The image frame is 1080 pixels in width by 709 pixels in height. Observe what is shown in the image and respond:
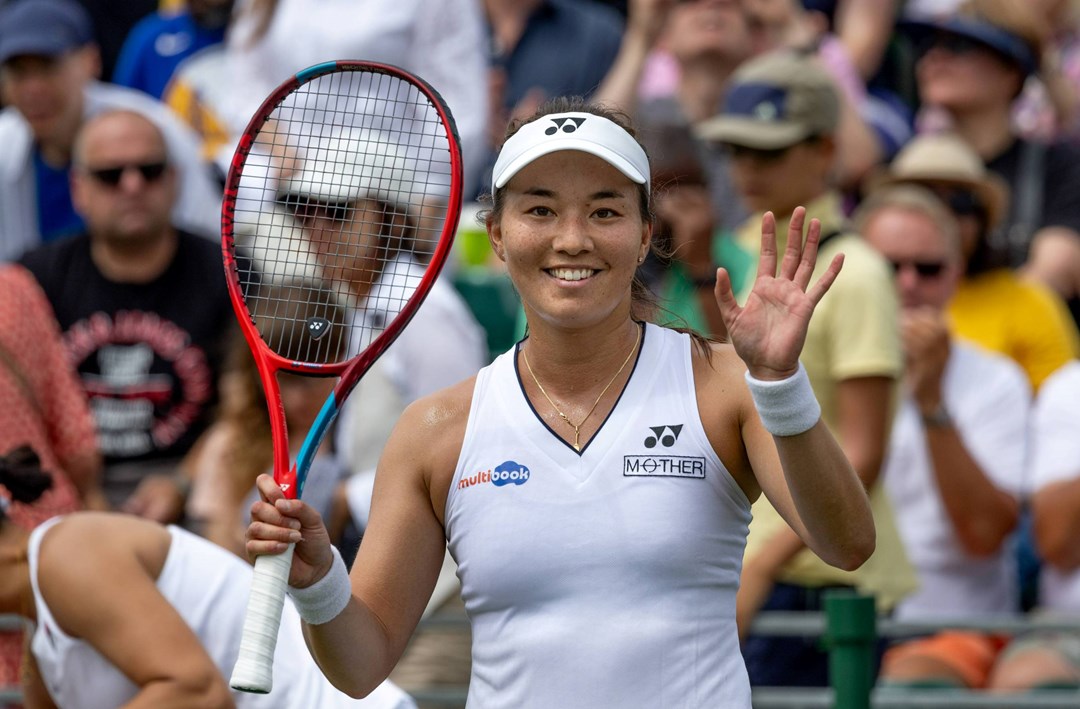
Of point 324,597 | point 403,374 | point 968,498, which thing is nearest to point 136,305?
point 403,374

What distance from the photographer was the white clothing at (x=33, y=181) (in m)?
6.80

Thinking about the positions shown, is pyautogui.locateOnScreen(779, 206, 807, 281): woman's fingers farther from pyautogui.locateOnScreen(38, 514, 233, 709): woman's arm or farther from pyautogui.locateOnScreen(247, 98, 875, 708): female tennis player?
pyautogui.locateOnScreen(38, 514, 233, 709): woman's arm

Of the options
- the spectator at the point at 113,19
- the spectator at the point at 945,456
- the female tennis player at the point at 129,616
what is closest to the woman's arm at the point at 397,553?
the female tennis player at the point at 129,616

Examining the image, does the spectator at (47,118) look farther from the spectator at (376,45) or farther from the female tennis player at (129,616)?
the female tennis player at (129,616)

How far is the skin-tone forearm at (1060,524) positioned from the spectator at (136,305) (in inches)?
107

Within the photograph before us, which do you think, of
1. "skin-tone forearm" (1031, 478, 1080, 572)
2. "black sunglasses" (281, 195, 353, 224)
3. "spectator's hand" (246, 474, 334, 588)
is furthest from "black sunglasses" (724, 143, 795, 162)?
"spectator's hand" (246, 474, 334, 588)

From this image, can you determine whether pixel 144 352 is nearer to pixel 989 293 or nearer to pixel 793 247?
pixel 989 293

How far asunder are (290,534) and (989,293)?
3.95 metres

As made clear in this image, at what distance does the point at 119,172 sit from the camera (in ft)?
20.7

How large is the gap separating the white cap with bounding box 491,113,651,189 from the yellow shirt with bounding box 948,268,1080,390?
3401 millimetres

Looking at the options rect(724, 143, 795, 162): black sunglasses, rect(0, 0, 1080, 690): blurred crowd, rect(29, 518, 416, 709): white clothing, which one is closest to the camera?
rect(29, 518, 416, 709): white clothing

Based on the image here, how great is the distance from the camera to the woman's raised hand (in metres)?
2.67

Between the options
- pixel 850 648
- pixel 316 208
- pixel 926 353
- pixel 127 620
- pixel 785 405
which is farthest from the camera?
pixel 926 353

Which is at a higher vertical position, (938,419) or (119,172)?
(119,172)
